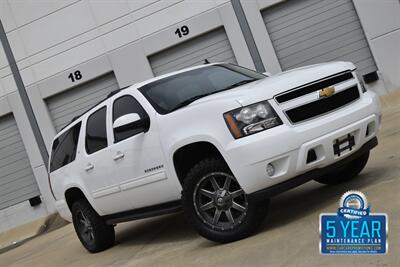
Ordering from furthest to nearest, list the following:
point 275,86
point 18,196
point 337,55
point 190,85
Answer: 1. point 18,196
2. point 337,55
3. point 190,85
4. point 275,86

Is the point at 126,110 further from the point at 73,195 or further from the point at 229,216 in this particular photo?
the point at 73,195

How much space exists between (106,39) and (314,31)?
558cm

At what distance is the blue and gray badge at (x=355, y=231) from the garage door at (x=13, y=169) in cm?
1422

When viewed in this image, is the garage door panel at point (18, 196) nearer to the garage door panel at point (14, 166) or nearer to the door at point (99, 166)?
the garage door panel at point (14, 166)

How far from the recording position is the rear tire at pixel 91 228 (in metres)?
7.62

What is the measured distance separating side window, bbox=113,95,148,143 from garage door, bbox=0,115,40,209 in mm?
11248

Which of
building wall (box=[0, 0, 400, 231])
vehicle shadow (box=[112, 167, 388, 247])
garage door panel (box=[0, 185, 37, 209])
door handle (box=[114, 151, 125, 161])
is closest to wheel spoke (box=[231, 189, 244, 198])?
vehicle shadow (box=[112, 167, 388, 247])

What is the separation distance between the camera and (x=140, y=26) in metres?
16.1

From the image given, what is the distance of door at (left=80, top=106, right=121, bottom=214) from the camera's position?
22.5 ft

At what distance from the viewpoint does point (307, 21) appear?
15.5m

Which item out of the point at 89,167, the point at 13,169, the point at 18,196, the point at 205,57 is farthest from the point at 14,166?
the point at 89,167

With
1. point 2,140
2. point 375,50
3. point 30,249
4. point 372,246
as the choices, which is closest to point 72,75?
point 2,140

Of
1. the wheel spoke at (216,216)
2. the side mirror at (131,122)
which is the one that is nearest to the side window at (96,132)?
the side mirror at (131,122)

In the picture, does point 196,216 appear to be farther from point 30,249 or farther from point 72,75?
point 72,75
